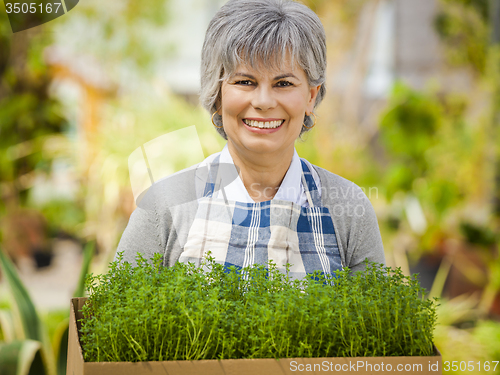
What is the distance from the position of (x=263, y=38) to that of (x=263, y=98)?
0.14 m

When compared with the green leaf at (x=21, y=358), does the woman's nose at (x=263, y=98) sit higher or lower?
higher

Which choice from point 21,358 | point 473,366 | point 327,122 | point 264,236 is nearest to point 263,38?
point 264,236

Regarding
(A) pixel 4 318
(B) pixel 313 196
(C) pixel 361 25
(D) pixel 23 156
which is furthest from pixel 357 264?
(C) pixel 361 25

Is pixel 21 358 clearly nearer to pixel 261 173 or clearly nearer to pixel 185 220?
pixel 185 220

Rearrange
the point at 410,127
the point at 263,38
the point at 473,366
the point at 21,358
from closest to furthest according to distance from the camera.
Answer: the point at 263,38 < the point at 21,358 < the point at 473,366 < the point at 410,127

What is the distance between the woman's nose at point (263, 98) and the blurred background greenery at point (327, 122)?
223cm

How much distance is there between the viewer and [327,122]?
4.41m

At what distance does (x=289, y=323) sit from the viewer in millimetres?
798

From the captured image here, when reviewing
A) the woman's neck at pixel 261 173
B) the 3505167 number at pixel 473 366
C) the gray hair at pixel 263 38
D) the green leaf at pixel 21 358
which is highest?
the gray hair at pixel 263 38

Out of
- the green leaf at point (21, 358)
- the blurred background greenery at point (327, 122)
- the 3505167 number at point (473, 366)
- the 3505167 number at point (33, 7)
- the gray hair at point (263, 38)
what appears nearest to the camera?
the gray hair at point (263, 38)

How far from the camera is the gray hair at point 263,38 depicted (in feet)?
3.51

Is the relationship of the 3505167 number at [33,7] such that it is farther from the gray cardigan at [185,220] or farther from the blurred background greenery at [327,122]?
the blurred background greenery at [327,122]

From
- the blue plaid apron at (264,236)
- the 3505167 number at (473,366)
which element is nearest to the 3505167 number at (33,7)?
the blue plaid apron at (264,236)

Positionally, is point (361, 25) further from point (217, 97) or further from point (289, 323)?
point (289, 323)
